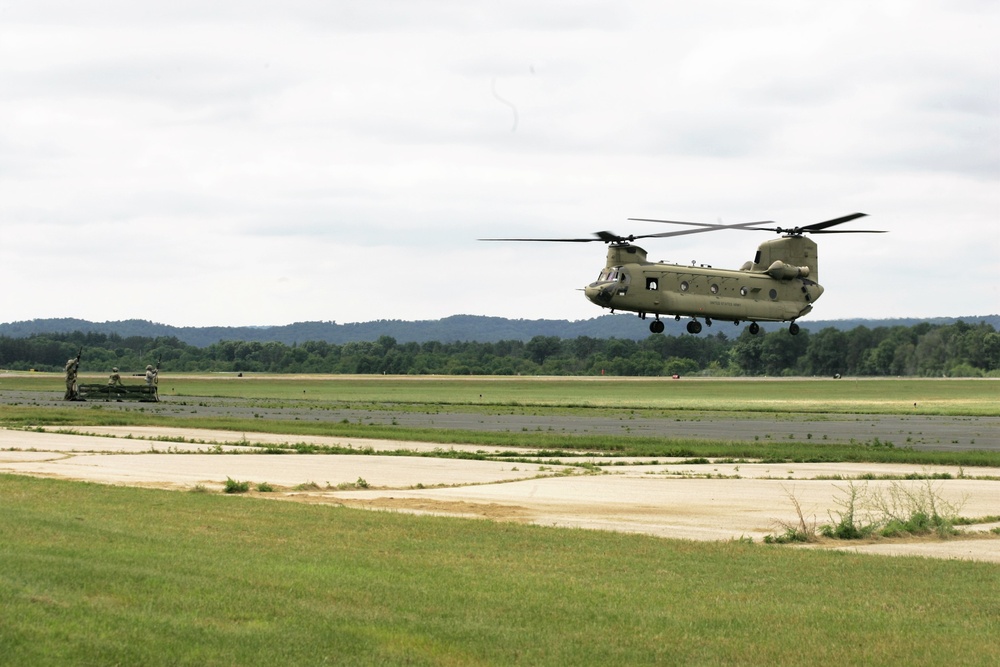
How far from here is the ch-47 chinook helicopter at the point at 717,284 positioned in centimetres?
5303

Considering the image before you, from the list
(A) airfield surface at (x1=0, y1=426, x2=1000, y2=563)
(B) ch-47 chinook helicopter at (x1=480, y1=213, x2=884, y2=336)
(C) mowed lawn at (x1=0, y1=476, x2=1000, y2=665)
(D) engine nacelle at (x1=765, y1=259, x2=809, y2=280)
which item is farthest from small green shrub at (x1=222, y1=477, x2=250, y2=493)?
(D) engine nacelle at (x1=765, y1=259, x2=809, y2=280)

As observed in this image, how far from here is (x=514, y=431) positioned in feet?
188

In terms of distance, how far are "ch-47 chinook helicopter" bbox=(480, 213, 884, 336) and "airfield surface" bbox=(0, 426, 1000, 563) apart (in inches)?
374

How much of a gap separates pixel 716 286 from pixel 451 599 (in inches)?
1648

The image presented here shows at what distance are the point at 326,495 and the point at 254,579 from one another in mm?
15040

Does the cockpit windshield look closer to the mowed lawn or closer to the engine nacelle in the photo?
the engine nacelle

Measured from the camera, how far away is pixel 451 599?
15.0 meters

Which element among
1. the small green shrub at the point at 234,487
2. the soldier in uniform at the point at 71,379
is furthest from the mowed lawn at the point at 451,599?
the soldier in uniform at the point at 71,379

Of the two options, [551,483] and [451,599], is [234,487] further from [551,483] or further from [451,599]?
[451,599]

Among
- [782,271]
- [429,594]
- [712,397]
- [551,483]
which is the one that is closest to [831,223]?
[782,271]

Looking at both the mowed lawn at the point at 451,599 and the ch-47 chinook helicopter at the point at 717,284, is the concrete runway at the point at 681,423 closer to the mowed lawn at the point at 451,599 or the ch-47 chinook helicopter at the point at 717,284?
the ch-47 chinook helicopter at the point at 717,284

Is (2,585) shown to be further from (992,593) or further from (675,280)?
(675,280)

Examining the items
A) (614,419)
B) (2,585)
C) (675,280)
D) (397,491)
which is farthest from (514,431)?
(2,585)

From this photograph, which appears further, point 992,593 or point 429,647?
point 992,593
